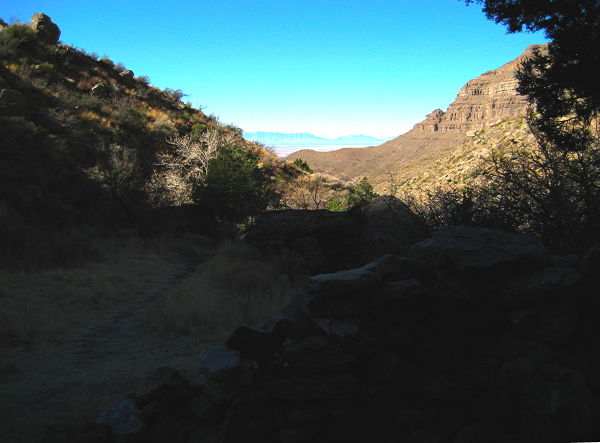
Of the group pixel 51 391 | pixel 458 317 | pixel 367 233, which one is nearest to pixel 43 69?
pixel 367 233

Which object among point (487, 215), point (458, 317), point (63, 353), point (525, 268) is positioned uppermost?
point (487, 215)

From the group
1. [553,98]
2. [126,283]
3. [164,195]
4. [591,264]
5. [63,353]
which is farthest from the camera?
[164,195]

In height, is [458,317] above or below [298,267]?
above

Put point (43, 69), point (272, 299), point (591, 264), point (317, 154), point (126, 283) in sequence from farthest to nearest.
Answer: point (317, 154), point (43, 69), point (126, 283), point (272, 299), point (591, 264)

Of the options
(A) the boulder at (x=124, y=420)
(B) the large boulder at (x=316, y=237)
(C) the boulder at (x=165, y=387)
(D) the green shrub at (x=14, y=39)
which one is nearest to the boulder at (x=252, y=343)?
(C) the boulder at (x=165, y=387)

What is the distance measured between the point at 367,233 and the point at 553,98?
4461mm

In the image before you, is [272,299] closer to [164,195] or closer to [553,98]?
[553,98]

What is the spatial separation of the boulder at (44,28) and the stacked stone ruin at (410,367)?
3844 cm

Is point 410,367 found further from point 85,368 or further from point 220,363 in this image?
point 85,368

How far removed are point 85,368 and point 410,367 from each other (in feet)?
12.2

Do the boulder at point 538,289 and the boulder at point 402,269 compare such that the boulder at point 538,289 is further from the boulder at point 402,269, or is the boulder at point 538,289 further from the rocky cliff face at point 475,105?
the rocky cliff face at point 475,105

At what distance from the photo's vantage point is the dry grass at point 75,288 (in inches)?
237

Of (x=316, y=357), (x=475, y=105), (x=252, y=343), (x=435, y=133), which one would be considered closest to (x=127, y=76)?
(x=475, y=105)

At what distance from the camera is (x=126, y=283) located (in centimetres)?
904
